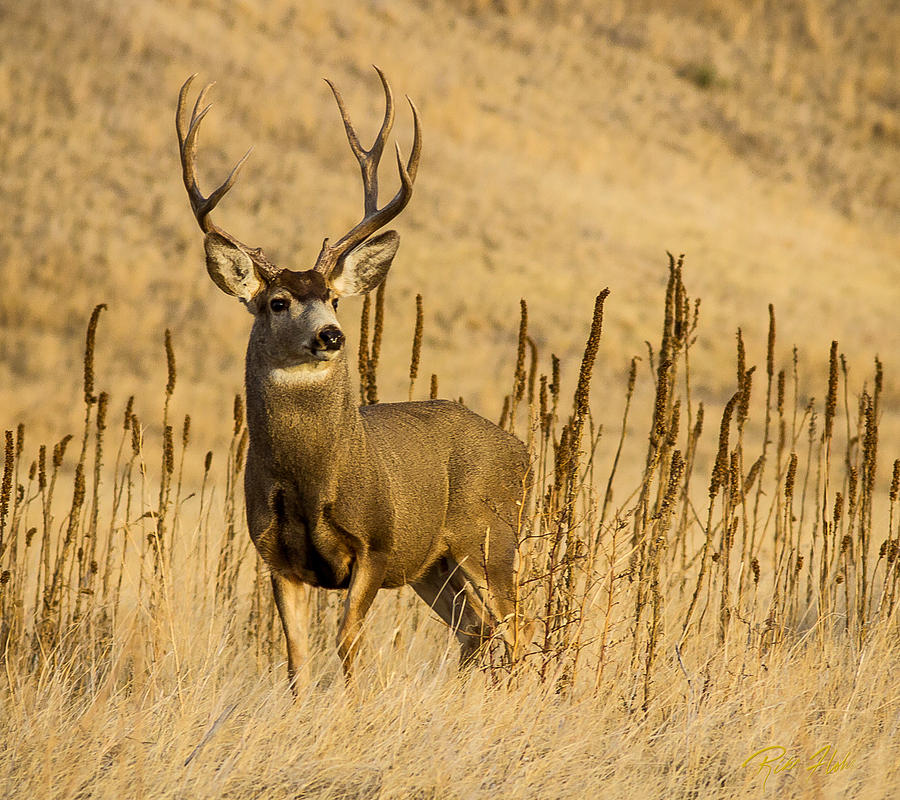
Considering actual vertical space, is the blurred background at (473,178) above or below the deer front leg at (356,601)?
above

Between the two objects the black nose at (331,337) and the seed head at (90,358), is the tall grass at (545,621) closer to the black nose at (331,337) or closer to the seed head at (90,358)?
the seed head at (90,358)

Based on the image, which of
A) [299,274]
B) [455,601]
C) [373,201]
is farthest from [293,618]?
[373,201]

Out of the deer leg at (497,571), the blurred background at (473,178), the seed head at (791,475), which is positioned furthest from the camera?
the blurred background at (473,178)

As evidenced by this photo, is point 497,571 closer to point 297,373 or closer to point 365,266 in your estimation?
point 297,373

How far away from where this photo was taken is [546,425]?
18.6 feet

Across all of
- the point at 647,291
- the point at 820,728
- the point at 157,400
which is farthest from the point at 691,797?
the point at 647,291

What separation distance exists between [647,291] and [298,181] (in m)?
9.34

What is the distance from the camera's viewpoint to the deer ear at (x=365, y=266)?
217 inches

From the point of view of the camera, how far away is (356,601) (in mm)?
5062

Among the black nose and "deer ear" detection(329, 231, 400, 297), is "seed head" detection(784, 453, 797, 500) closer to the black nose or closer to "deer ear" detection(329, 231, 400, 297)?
"deer ear" detection(329, 231, 400, 297)

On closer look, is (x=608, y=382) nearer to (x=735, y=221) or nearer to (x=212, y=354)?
(x=212, y=354)

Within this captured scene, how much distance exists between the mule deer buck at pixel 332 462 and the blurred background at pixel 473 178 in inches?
332
